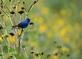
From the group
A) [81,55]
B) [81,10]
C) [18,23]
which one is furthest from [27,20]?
[81,10]

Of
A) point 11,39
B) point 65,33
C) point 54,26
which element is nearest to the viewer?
point 11,39

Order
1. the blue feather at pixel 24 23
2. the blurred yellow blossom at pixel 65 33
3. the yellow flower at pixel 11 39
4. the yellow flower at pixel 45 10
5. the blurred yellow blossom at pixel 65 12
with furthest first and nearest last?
the blurred yellow blossom at pixel 65 12 < the yellow flower at pixel 45 10 < the blurred yellow blossom at pixel 65 33 < the yellow flower at pixel 11 39 < the blue feather at pixel 24 23

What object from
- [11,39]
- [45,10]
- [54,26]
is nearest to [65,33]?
[54,26]

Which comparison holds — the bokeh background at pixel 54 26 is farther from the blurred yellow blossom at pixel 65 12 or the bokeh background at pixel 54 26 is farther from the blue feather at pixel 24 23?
the blue feather at pixel 24 23

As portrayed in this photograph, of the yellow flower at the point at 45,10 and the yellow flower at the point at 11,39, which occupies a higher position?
the yellow flower at the point at 45,10

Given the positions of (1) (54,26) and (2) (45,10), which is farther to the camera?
(2) (45,10)

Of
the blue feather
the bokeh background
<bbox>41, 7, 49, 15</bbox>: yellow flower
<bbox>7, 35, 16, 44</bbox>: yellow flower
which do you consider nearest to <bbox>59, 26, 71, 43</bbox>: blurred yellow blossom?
the bokeh background

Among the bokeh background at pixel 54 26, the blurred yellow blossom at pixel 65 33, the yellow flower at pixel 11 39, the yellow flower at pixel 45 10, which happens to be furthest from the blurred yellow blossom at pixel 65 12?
the yellow flower at pixel 11 39


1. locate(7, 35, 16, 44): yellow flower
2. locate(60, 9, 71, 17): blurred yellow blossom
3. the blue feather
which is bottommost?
locate(7, 35, 16, 44): yellow flower

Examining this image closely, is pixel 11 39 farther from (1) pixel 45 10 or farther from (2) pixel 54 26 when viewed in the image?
(1) pixel 45 10

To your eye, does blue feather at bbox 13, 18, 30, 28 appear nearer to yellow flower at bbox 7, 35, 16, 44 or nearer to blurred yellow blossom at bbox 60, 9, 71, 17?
yellow flower at bbox 7, 35, 16, 44

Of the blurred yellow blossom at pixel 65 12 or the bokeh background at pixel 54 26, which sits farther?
the blurred yellow blossom at pixel 65 12

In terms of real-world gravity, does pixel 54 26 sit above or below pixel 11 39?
above

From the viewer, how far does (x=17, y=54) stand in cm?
324
